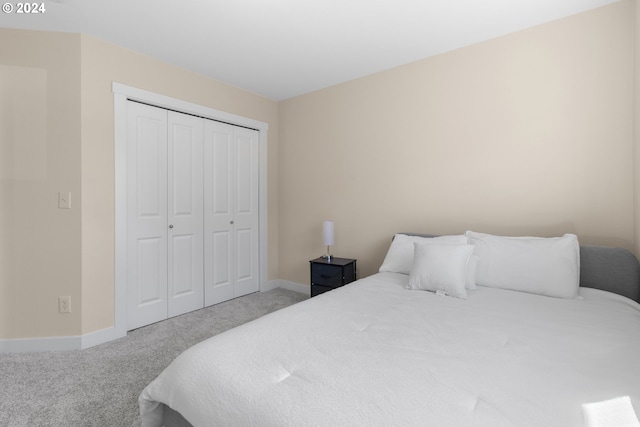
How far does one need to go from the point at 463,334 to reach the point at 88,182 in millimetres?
2958

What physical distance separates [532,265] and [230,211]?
3.05 metres

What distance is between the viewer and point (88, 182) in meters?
2.59

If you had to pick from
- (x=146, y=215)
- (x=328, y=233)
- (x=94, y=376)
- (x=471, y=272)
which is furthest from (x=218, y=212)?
(x=471, y=272)

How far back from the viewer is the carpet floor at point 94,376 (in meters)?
1.72

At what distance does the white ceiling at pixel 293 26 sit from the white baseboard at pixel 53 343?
2485 mm

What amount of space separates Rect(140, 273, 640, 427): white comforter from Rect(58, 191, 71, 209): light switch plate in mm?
1973

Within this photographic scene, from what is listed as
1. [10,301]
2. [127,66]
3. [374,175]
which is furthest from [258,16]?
[10,301]

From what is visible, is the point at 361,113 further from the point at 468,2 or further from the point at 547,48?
the point at 547,48

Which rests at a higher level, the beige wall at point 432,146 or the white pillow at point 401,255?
the beige wall at point 432,146

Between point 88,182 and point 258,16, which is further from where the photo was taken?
point 88,182

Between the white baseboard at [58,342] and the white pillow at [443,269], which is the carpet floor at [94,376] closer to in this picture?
the white baseboard at [58,342]

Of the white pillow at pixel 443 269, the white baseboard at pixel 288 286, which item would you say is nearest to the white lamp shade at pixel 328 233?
the white baseboard at pixel 288 286

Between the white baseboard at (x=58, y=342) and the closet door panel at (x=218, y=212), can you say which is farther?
the closet door panel at (x=218, y=212)

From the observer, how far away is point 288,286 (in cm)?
419
